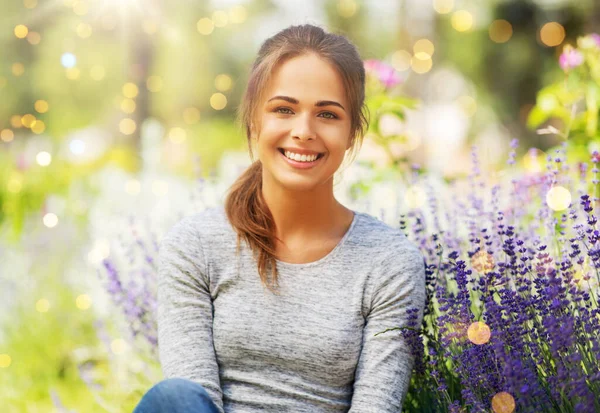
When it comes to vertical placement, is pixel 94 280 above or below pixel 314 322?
below

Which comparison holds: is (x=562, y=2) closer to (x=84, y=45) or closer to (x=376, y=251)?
(x=84, y=45)

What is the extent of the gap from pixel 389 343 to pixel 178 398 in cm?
53

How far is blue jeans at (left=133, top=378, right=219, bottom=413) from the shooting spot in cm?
154

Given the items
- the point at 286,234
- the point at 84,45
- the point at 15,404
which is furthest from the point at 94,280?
the point at 84,45

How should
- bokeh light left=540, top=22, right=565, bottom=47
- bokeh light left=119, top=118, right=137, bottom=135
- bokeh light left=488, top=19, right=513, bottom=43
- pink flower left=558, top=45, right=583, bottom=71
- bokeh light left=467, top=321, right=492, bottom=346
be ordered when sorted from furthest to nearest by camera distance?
bokeh light left=488, top=19, right=513, bottom=43 < bokeh light left=540, top=22, right=565, bottom=47 < bokeh light left=119, top=118, right=137, bottom=135 < pink flower left=558, top=45, right=583, bottom=71 < bokeh light left=467, top=321, right=492, bottom=346

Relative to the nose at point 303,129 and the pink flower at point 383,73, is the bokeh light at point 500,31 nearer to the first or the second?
the pink flower at point 383,73

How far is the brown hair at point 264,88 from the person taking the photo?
73.5 inches

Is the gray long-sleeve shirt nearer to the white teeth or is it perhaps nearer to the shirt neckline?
the shirt neckline

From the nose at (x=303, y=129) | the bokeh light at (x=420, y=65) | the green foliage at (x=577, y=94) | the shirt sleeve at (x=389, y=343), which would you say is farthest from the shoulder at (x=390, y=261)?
the bokeh light at (x=420, y=65)

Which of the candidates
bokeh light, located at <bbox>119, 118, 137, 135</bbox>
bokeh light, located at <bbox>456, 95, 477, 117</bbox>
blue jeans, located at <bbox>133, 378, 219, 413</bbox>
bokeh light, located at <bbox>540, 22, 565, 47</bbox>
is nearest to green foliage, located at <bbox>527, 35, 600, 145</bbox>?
blue jeans, located at <bbox>133, 378, 219, 413</bbox>

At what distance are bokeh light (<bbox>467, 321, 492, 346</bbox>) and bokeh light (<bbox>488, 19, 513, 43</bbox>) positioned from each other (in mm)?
12665

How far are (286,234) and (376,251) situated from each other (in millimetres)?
246

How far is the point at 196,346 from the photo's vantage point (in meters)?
1.83

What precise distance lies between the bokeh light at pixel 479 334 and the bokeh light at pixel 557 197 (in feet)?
1.61
